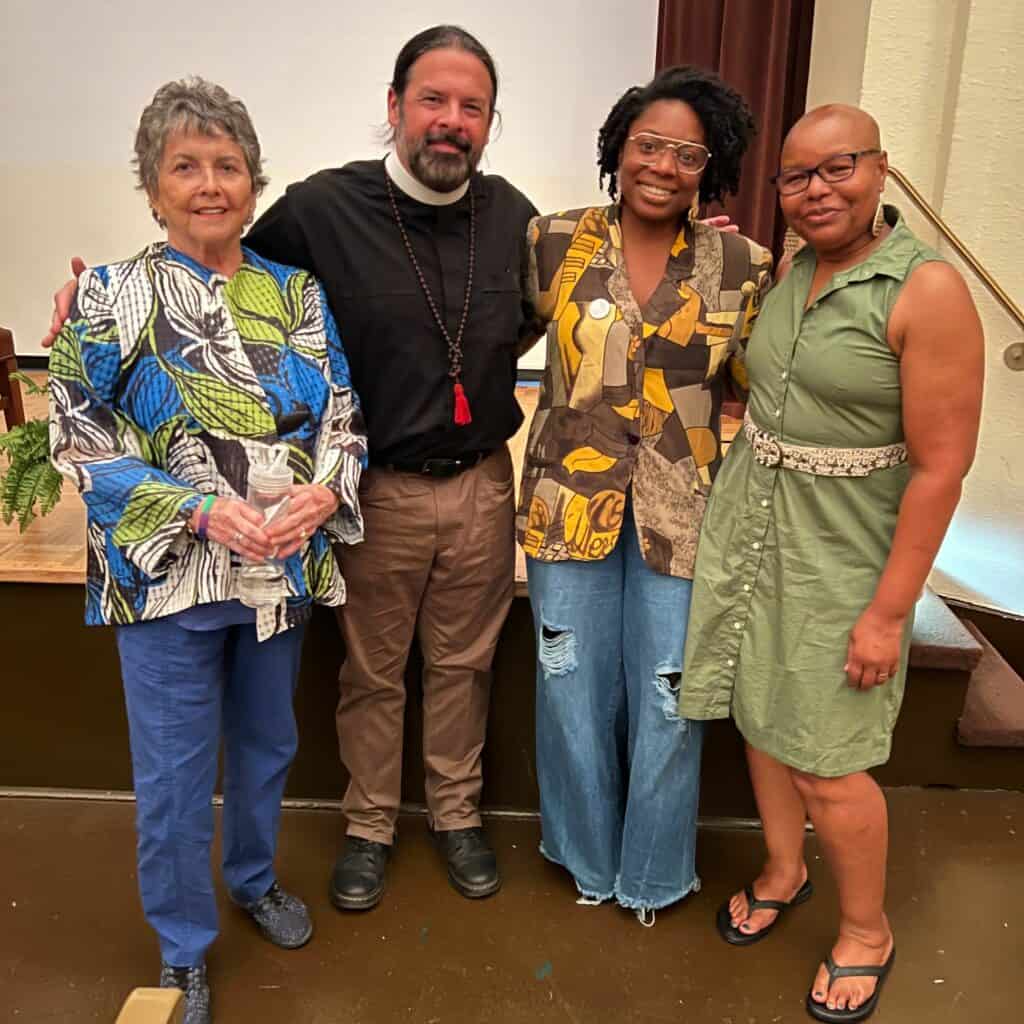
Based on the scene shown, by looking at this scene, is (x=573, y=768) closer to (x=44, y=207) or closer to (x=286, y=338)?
(x=286, y=338)

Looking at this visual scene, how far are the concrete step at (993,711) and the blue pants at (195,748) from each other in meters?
1.56

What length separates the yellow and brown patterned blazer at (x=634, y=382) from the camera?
163cm

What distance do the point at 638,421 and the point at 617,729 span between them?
63cm

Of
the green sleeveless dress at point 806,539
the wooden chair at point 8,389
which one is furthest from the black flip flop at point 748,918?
the wooden chair at point 8,389

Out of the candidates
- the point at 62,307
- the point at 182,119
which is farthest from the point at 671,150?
the point at 62,307

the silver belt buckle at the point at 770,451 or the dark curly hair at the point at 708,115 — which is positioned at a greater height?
the dark curly hair at the point at 708,115

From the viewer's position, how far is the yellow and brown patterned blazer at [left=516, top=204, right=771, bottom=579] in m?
1.63

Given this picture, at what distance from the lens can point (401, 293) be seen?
66.2 inches

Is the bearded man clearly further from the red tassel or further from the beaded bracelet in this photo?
the beaded bracelet

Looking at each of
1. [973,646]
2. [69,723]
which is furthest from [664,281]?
[69,723]

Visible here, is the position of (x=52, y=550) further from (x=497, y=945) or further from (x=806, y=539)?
(x=806, y=539)

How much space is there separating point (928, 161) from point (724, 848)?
6.71ft

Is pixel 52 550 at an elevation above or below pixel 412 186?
below

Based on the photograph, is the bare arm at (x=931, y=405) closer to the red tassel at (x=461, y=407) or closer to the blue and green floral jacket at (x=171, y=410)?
the red tassel at (x=461, y=407)
